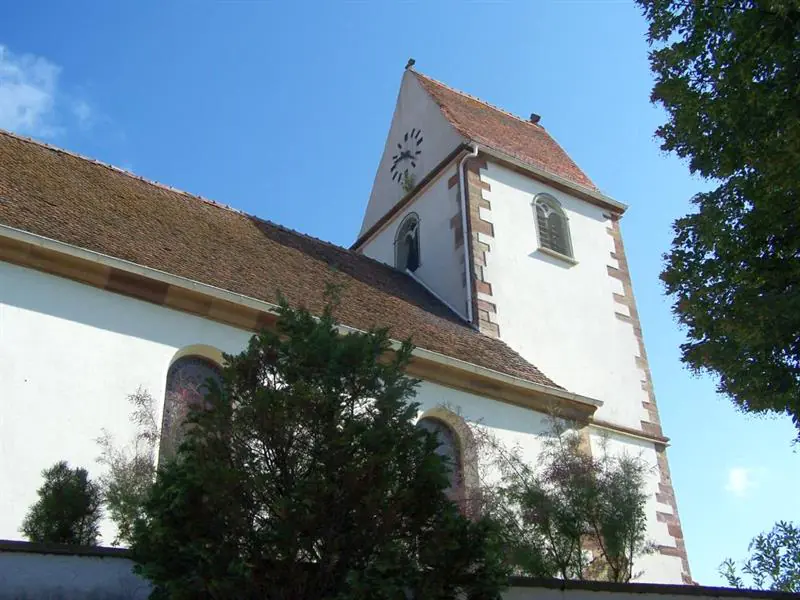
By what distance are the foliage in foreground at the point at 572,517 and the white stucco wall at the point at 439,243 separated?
6218mm

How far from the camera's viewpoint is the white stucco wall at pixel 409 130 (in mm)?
19625

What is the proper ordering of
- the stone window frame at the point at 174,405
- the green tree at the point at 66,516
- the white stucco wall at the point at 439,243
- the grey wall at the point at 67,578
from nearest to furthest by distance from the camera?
the grey wall at the point at 67,578 → the green tree at the point at 66,516 → the stone window frame at the point at 174,405 → the white stucco wall at the point at 439,243

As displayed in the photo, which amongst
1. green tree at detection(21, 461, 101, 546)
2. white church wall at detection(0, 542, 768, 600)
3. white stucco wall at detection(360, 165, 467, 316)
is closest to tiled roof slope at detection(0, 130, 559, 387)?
white stucco wall at detection(360, 165, 467, 316)

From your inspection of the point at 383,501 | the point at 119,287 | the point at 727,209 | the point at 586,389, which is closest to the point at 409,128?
the point at 586,389

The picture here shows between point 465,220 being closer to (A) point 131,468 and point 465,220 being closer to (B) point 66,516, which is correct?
(A) point 131,468

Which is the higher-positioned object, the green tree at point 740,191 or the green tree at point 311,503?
the green tree at point 740,191

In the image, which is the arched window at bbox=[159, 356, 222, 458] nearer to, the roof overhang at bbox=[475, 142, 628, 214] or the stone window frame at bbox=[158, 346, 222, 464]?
the stone window frame at bbox=[158, 346, 222, 464]

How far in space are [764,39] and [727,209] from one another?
1.61 metres

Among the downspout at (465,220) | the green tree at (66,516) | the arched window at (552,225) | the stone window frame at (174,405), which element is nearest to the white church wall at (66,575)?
the green tree at (66,516)

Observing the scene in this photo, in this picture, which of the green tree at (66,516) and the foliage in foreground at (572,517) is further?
the foliage in foreground at (572,517)

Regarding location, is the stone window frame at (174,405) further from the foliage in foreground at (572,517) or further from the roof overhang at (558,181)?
the roof overhang at (558,181)

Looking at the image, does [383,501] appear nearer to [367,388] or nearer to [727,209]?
[367,388]

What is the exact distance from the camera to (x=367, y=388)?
20.1 feet

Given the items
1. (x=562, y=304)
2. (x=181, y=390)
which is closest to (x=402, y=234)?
(x=562, y=304)
